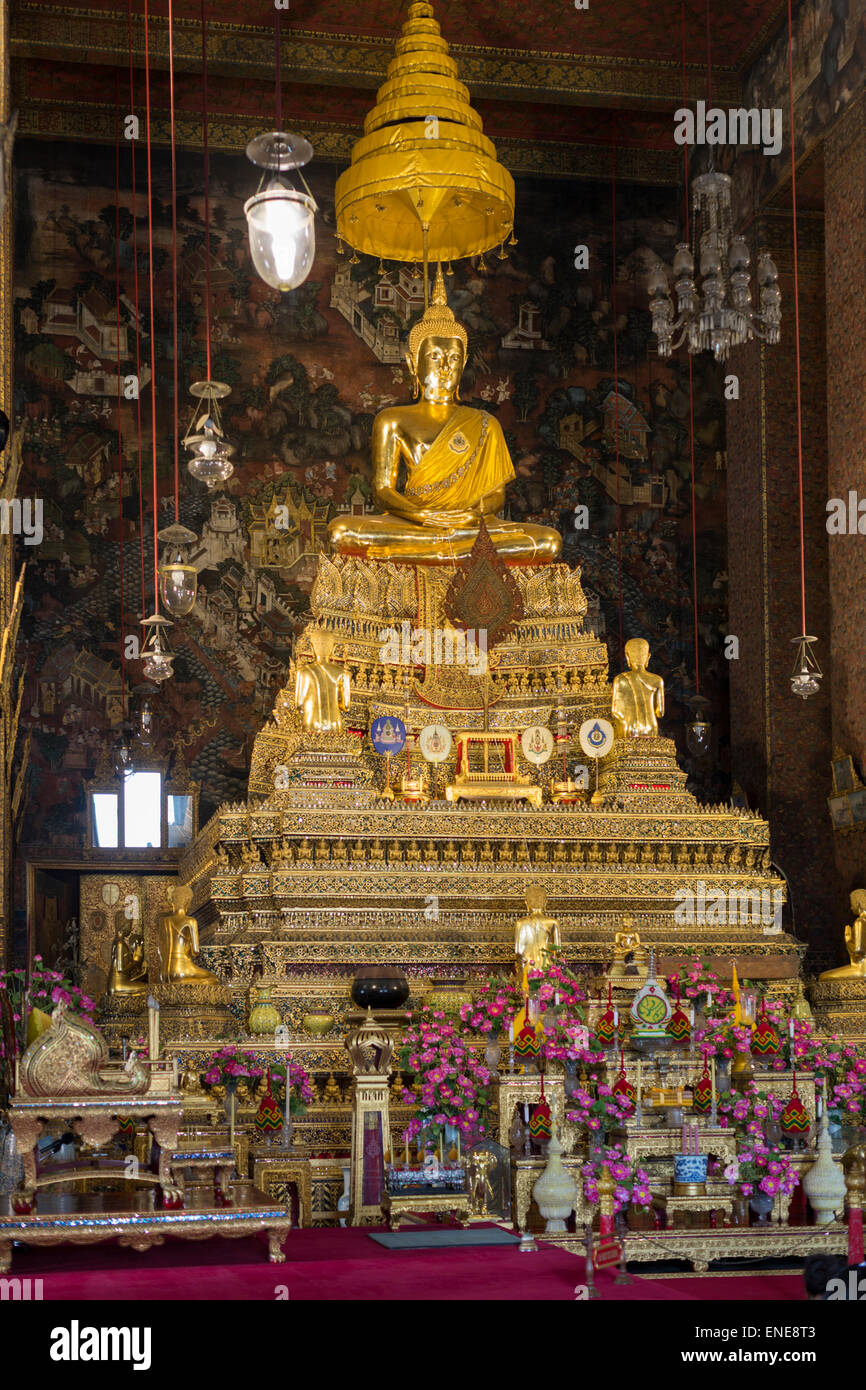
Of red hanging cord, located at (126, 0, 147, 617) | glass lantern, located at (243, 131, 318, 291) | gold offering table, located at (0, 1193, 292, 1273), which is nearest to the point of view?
gold offering table, located at (0, 1193, 292, 1273)

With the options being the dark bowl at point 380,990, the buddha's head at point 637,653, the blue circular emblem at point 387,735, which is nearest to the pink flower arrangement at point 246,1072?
the dark bowl at point 380,990

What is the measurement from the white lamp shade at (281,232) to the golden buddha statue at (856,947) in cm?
536

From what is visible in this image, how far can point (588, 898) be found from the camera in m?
9.02

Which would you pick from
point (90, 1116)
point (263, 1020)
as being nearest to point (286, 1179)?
point (263, 1020)

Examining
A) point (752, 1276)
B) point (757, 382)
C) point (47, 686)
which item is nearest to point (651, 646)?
point (757, 382)

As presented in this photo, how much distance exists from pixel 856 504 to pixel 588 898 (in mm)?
3647

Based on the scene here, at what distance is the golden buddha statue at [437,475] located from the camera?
1121 cm

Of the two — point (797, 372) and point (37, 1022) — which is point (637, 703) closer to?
point (797, 372)

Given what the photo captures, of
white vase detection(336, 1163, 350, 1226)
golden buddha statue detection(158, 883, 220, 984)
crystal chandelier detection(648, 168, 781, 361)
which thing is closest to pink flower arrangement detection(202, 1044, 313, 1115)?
white vase detection(336, 1163, 350, 1226)

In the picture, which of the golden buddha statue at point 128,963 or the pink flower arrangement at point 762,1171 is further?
the golden buddha statue at point 128,963

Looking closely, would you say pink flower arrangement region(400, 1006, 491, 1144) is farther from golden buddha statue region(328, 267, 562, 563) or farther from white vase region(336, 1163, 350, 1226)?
golden buddha statue region(328, 267, 562, 563)

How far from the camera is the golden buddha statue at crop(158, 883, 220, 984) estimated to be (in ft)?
28.0

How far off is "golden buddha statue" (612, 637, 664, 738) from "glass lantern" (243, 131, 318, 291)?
16.9ft

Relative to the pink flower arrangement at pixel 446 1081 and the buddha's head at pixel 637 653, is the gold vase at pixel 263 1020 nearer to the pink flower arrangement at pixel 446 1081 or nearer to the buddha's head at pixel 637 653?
the pink flower arrangement at pixel 446 1081
